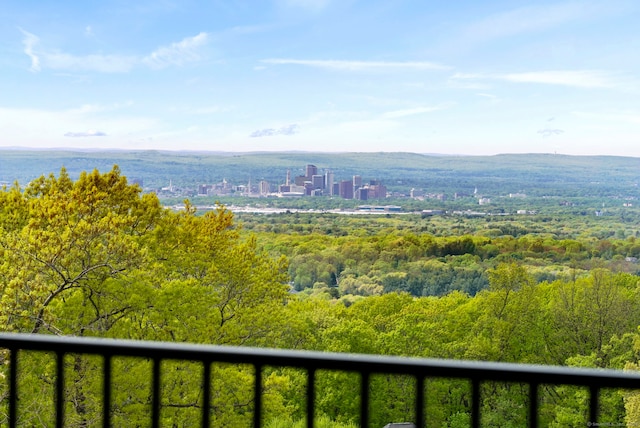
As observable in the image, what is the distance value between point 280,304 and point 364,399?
2012 cm

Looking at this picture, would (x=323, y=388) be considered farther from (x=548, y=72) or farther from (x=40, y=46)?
(x=548, y=72)

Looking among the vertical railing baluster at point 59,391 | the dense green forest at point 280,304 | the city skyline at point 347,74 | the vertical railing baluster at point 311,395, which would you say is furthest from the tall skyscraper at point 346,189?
the vertical railing baluster at point 311,395

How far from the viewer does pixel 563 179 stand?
56.5m

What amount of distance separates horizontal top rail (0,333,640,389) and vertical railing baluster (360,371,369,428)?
0.08 feet

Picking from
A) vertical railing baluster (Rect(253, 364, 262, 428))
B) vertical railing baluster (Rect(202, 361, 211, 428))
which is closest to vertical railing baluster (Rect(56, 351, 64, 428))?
vertical railing baluster (Rect(202, 361, 211, 428))

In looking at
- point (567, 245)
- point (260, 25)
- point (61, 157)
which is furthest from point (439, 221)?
point (260, 25)

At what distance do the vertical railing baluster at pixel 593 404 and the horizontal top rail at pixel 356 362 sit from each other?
2 cm

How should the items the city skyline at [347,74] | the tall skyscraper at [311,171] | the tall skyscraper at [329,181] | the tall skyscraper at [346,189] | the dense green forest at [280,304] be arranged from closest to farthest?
the dense green forest at [280,304] → the tall skyscraper at [346,189] → the tall skyscraper at [329,181] → the tall skyscraper at [311,171] → the city skyline at [347,74]

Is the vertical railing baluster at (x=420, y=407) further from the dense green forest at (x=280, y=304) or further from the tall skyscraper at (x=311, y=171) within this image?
the tall skyscraper at (x=311, y=171)

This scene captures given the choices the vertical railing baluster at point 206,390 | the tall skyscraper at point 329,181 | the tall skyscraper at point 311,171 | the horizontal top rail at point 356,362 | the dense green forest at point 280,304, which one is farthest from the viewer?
the tall skyscraper at point 311,171

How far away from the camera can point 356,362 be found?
1.38 meters

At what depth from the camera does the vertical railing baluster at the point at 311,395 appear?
1433mm

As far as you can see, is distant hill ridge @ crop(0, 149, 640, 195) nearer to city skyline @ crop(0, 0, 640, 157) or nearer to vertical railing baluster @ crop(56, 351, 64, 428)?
city skyline @ crop(0, 0, 640, 157)

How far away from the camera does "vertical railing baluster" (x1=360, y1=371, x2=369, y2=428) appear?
140 centimetres
